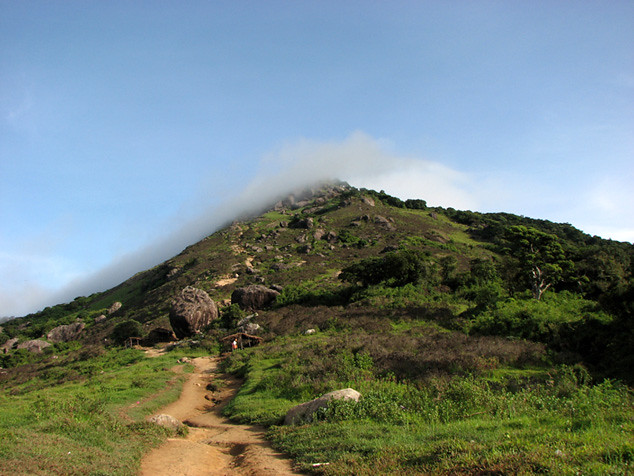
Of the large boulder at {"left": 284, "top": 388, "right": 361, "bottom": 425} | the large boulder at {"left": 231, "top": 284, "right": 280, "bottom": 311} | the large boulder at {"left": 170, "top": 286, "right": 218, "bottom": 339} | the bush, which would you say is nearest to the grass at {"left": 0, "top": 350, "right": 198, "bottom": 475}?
the large boulder at {"left": 284, "top": 388, "right": 361, "bottom": 425}

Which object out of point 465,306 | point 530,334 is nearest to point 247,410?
point 530,334

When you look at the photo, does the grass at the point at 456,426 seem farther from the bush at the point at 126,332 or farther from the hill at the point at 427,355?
the bush at the point at 126,332

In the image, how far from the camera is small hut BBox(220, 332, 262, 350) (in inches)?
1316

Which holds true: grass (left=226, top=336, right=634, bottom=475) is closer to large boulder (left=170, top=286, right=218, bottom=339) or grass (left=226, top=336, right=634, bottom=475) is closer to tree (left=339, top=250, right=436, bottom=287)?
large boulder (left=170, top=286, right=218, bottom=339)

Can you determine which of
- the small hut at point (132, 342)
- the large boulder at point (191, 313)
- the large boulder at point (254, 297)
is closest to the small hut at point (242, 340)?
the large boulder at point (191, 313)

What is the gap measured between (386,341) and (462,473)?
56.0ft

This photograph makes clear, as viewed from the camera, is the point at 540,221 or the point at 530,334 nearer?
the point at 530,334

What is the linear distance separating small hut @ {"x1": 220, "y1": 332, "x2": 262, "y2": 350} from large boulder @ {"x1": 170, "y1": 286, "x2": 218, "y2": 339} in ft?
26.5

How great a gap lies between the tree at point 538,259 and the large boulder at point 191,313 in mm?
33707

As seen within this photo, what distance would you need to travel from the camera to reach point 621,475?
4.55 metres

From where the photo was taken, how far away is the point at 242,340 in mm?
34500

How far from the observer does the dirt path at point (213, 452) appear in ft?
28.2

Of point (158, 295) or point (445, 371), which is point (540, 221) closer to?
point (158, 295)

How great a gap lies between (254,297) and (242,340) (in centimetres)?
1312
